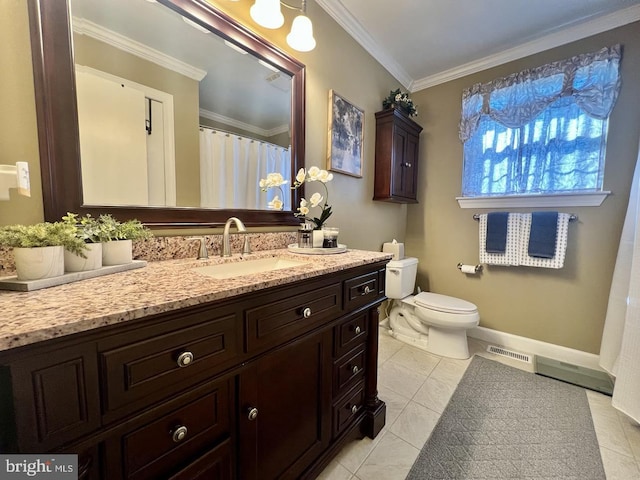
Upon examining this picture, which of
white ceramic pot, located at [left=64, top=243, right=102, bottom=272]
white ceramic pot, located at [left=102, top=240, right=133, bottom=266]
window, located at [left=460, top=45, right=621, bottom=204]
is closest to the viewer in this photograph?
white ceramic pot, located at [left=64, top=243, right=102, bottom=272]

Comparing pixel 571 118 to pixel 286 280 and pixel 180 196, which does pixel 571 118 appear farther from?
pixel 180 196

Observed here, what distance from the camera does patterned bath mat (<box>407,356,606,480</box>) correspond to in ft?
3.80

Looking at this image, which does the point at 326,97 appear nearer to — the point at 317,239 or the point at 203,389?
the point at 317,239

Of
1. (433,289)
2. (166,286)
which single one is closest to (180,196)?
(166,286)

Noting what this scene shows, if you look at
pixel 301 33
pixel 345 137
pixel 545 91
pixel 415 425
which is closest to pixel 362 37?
pixel 345 137

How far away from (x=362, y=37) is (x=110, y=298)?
2340mm

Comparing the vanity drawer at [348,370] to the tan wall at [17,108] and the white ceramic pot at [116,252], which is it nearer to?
the white ceramic pot at [116,252]

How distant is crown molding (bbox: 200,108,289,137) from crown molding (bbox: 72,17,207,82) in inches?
6.0

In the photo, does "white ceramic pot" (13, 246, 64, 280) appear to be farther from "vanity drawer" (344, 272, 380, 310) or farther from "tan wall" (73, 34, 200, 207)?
"vanity drawer" (344, 272, 380, 310)

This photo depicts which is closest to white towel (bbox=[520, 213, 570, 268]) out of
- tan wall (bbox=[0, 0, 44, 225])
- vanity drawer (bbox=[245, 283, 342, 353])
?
vanity drawer (bbox=[245, 283, 342, 353])

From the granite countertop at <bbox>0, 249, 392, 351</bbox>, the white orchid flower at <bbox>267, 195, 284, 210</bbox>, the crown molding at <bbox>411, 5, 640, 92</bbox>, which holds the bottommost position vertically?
the granite countertop at <bbox>0, 249, 392, 351</bbox>

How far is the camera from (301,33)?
1.29 metres

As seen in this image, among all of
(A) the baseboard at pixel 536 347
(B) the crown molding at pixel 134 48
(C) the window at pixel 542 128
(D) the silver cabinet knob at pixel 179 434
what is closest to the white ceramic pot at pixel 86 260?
(D) the silver cabinet knob at pixel 179 434

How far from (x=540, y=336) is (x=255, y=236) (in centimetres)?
244
